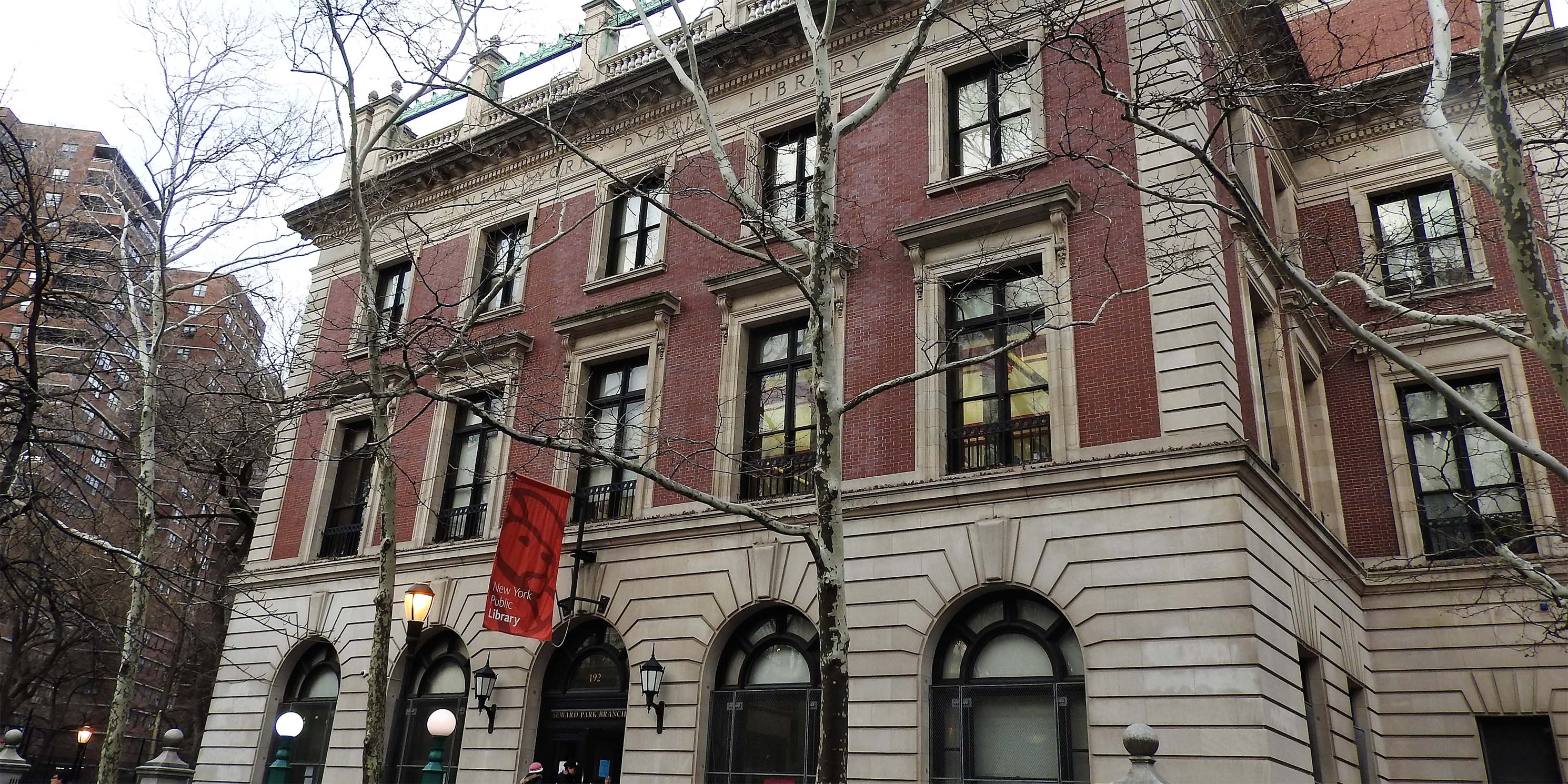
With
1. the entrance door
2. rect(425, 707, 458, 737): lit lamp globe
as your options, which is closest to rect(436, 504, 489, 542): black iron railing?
the entrance door

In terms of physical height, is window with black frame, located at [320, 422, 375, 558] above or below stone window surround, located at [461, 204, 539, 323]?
below

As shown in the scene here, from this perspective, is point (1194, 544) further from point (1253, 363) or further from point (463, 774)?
point (463, 774)

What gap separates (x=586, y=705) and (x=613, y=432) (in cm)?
486

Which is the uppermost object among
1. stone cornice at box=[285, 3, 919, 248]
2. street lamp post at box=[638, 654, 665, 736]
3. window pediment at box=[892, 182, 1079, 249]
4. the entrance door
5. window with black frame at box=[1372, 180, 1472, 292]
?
stone cornice at box=[285, 3, 919, 248]

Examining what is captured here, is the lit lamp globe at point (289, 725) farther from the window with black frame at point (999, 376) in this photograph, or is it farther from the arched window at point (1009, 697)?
the window with black frame at point (999, 376)

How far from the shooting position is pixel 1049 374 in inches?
598

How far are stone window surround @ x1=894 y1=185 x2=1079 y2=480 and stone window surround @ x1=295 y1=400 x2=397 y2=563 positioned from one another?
1179 cm

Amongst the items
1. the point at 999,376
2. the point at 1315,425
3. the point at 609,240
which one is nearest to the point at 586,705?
the point at 999,376

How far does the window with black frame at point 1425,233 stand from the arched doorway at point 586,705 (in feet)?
48.6

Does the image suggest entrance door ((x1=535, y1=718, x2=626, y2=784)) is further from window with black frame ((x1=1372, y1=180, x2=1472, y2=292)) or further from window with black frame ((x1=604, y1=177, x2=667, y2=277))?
window with black frame ((x1=1372, y1=180, x2=1472, y2=292))

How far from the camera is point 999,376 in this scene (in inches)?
624

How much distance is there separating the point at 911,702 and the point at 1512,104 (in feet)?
48.3

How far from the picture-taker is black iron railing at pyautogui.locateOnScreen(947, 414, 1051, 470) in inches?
596

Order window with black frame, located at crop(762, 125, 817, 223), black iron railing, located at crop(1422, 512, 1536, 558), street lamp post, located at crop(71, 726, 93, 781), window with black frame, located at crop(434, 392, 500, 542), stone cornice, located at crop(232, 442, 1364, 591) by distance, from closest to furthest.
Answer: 1. stone cornice, located at crop(232, 442, 1364, 591)
2. black iron railing, located at crop(1422, 512, 1536, 558)
3. window with black frame, located at crop(762, 125, 817, 223)
4. window with black frame, located at crop(434, 392, 500, 542)
5. street lamp post, located at crop(71, 726, 93, 781)
